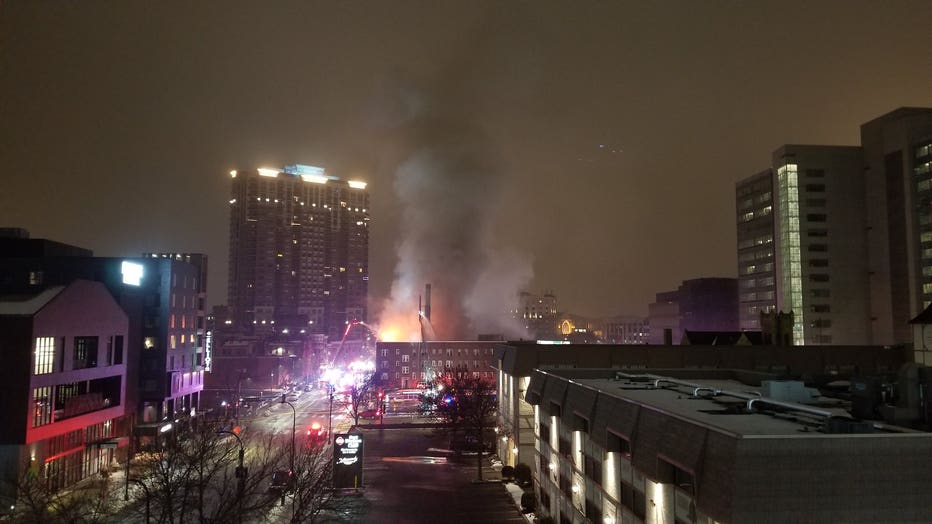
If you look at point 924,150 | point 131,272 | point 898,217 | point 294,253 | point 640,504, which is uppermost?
point 924,150

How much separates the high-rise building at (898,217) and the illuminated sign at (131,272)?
99.3 meters

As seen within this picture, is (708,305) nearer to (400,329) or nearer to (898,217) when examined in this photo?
(898,217)

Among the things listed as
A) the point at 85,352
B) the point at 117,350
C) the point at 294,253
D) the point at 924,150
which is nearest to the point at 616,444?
the point at 85,352

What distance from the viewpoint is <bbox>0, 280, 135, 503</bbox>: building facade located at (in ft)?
118

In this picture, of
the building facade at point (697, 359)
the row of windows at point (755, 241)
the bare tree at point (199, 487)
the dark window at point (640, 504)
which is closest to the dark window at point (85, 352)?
the bare tree at point (199, 487)

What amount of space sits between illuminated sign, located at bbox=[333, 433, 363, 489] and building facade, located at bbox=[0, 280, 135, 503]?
15.0 m

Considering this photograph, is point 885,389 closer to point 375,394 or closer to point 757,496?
point 757,496

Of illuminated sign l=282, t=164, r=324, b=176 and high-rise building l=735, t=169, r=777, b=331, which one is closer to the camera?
high-rise building l=735, t=169, r=777, b=331

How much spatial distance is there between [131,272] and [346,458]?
109 feet

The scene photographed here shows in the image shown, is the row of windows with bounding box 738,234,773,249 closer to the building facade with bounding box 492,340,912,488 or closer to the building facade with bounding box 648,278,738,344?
the building facade with bounding box 648,278,738,344

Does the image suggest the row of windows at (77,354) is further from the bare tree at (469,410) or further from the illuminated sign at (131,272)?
the bare tree at (469,410)

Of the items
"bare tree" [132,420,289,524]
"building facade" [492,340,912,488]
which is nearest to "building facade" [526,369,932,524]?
"bare tree" [132,420,289,524]

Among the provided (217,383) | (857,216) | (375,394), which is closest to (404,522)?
(375,394)

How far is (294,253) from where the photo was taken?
182500mm
